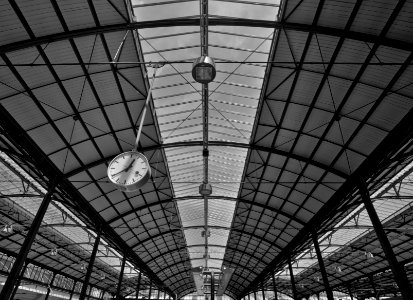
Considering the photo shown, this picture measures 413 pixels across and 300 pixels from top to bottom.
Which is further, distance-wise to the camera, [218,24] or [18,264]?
[18,264]

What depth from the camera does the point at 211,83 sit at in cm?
1769

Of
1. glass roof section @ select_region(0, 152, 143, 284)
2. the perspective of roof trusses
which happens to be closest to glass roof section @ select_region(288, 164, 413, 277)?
the perspective of roof trusses

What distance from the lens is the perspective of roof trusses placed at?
40.9ft

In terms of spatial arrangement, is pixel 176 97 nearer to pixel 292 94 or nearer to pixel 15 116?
pixel 292 94

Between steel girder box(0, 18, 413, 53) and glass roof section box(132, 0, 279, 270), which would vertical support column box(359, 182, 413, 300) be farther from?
glass roof section box(132, 0, 279, 270)

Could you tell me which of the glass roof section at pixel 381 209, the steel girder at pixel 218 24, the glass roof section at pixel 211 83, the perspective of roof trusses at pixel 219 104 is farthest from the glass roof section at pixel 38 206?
the glass roof section at pixel 381 209

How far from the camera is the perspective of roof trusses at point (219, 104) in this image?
12.5 metres

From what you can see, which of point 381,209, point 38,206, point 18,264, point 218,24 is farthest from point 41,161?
point 381,209

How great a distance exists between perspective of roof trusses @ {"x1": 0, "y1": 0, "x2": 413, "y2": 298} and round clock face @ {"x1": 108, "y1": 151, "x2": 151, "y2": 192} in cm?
343

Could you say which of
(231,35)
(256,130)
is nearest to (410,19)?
(231,35)

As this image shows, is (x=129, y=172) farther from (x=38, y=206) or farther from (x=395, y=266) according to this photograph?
(x=38, y=206)

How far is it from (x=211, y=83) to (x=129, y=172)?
448 inches

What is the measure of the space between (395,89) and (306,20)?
579 centimetres

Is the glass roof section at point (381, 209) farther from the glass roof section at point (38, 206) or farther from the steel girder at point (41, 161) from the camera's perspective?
the glass roof section at point (38, 206)
